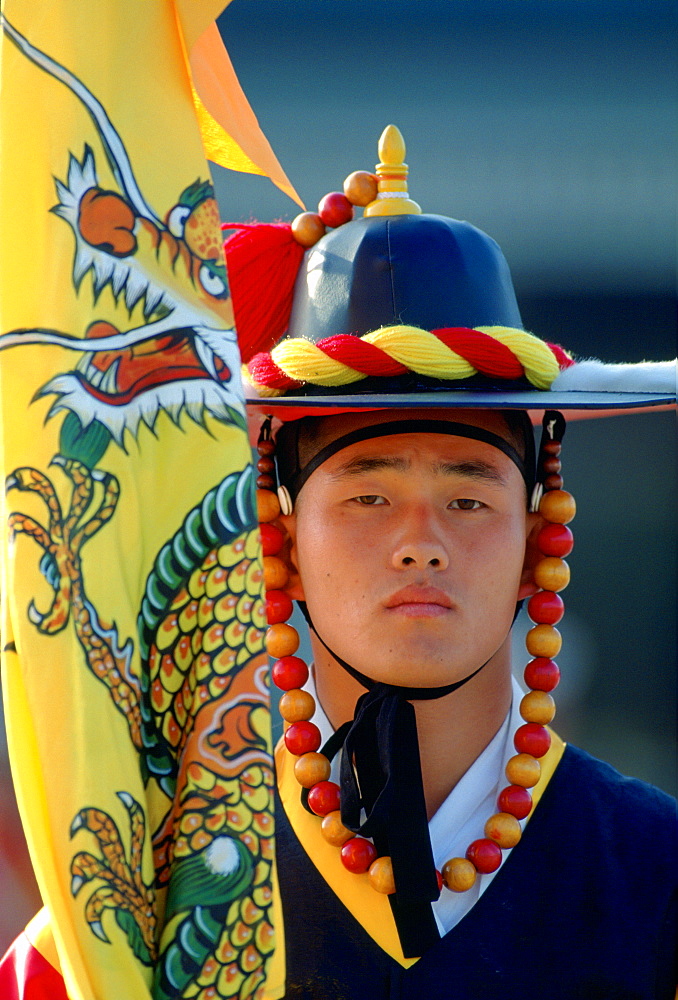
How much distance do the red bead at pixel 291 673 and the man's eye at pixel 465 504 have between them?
13.1 inches

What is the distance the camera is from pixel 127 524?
3.60 ft

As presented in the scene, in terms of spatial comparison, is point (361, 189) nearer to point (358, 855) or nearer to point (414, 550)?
point (414, 550)

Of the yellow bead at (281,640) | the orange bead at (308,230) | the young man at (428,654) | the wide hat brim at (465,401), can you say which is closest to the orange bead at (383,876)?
the young man at (428,654)

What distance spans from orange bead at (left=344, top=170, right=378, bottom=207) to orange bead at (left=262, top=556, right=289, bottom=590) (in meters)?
0.52

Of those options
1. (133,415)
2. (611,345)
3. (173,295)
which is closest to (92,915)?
(133,415)

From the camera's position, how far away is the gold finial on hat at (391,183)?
1.64m

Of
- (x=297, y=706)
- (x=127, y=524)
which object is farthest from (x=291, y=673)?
(x=127, y=524)

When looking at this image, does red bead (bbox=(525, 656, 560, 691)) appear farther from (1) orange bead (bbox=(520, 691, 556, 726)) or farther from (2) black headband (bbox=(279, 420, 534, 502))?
(2) black headband (bbox=(279, 420, 534, 502))

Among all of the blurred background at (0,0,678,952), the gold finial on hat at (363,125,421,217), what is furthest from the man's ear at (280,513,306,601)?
the blurred background at (0,0,678,952)

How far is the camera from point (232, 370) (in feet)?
3.78

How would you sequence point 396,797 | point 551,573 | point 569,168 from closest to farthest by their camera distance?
point 396,797
point 551,573
point 569,168

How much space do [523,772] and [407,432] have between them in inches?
19.4

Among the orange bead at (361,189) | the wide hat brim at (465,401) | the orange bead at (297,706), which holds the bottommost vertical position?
the orange bead at (297,706)

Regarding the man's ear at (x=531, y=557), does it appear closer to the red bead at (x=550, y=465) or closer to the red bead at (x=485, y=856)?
the red bead at (x=550, y=465)
